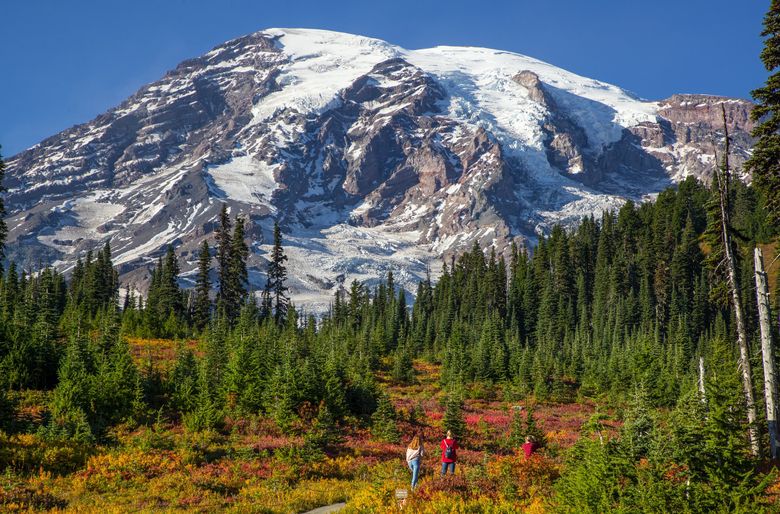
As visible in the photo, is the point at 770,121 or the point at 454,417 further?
the point at 454,417

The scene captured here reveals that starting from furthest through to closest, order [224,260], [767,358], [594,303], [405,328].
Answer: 1. [405,328]
2. [594,303]
3. [224,260]
4. [767,358]

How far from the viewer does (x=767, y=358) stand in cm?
2178

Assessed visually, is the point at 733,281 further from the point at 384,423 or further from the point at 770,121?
the point at 384,423

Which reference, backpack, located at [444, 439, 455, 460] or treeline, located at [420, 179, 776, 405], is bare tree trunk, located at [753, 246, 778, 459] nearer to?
backpack, located at [444, 439, 455, 460]

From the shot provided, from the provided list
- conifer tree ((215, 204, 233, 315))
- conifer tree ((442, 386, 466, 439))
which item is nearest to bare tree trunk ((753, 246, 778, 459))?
conifer tree ((442, 386, 466, 439))

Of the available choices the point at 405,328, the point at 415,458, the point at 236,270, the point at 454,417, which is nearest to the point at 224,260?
the point at 236,270

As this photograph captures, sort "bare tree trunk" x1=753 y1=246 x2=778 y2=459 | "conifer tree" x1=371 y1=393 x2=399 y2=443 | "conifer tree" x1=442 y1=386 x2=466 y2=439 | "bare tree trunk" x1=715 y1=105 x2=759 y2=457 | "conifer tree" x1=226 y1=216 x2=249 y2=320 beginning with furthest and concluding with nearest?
"conifer tree" x1=226 y1=216 x2=249 y2=320
"conifer tree" x1=442 y1=386 x2=466 y2=439
"conifer tree" x1=371 y1=393 x2=399 y2=443
"bare tree trunk" x1=715 y1=105 x2=759 y2=457
"bare tree trunk" x1=753 y1=246 x2=778 y2=459

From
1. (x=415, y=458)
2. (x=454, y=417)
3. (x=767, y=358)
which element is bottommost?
(x=415, y=458)

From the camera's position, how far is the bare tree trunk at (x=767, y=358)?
2116 cm

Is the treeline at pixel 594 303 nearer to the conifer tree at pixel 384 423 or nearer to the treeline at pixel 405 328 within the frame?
the treeline at pixel 405 328

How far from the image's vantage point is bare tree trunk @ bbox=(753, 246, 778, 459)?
21156 millimetres

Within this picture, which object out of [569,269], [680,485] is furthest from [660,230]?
[680,485]

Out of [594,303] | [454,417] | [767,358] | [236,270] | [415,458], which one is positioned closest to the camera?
[415,458]

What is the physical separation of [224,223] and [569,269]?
69.4m
